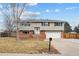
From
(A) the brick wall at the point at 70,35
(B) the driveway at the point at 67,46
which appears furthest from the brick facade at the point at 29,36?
(A) the brick wall at the point at 70,35

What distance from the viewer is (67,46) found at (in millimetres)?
7062

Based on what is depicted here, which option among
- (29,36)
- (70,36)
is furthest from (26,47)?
(70,36)

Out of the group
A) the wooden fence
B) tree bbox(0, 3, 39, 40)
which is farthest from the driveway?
tree bbox(0, 3, 39, 40)

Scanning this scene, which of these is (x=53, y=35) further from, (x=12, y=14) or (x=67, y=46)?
(x=12, y=14)

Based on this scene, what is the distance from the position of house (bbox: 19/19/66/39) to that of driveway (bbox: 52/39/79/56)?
9cm

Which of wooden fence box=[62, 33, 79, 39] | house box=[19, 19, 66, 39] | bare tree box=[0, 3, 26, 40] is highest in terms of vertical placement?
bare tree box=[0, 3, 26, 40]

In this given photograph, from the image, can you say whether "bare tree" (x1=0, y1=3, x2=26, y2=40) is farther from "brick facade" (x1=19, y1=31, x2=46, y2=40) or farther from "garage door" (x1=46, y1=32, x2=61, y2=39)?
"garage door" (x1=46, y1=32, x2=61, y2=39)

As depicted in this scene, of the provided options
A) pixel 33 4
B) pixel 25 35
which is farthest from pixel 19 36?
pixel 33 4

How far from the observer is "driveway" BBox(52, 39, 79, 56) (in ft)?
23.0

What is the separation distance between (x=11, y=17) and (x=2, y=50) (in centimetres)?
52

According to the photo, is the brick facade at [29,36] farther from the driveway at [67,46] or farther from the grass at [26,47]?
the driveway at [67,46]

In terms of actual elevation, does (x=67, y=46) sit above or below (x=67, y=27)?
below

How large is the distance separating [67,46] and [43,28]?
0.46 metres

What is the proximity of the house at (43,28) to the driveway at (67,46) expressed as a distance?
0.09 m
